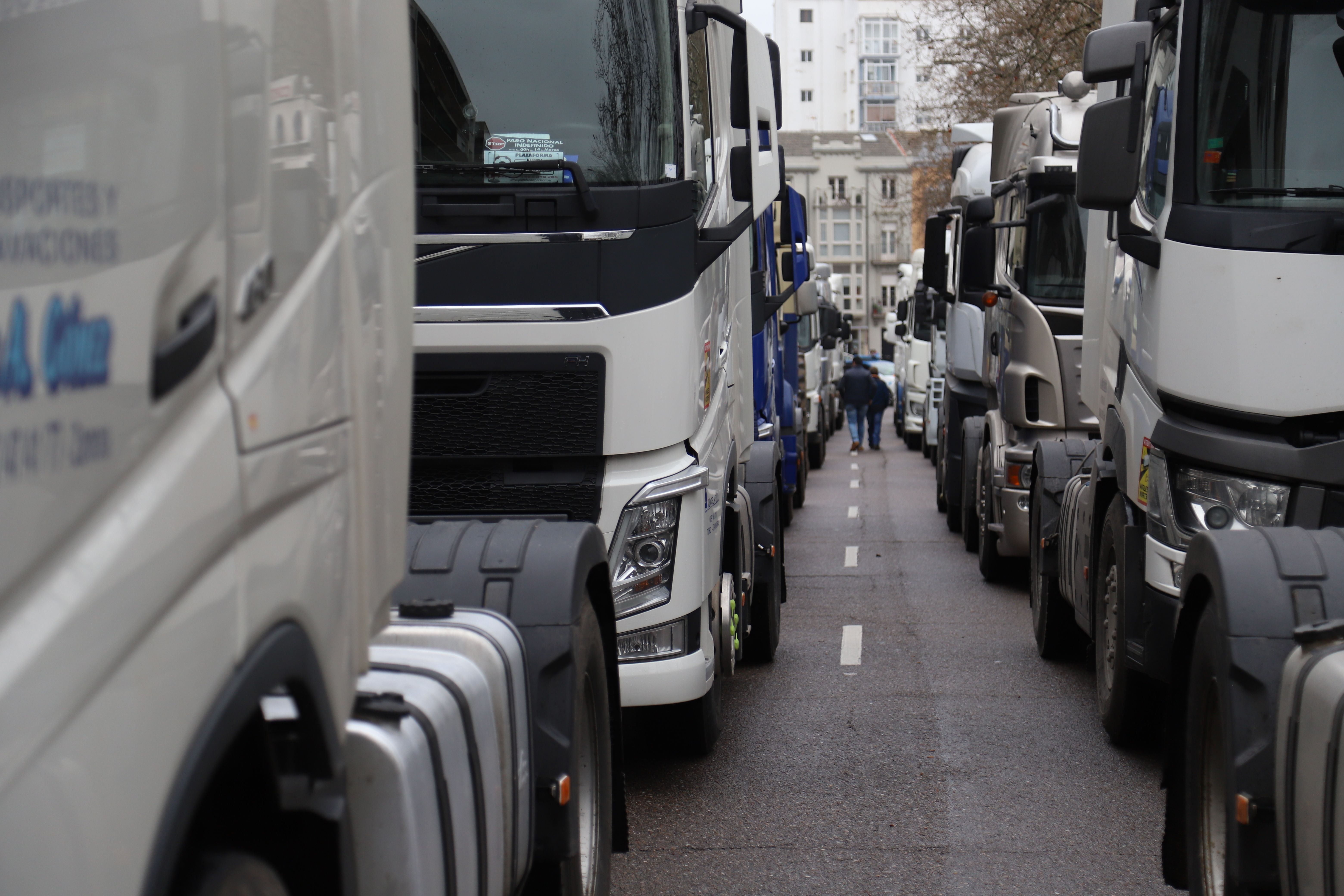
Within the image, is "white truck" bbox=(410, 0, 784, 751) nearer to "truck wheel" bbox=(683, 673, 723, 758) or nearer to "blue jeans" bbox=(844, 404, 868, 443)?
"truck wheel" bbox=(683, 673, 723, 758)

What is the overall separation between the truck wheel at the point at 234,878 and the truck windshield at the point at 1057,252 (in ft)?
30.2

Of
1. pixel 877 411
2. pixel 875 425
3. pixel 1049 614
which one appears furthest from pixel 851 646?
Answer: pixel 875 425

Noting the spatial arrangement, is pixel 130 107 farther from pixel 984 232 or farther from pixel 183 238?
pixel 984 232

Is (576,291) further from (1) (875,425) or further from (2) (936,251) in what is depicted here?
(1) (875,425)

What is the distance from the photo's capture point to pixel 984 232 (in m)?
11.2

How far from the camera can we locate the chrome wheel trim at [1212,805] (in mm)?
3869

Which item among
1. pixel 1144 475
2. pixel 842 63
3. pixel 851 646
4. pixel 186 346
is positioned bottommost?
pixel 851 646

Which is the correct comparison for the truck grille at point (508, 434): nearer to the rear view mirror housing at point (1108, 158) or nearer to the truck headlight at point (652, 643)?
the truck headlight at point (652, 643)

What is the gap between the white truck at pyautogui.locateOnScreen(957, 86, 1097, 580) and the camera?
10703 mm

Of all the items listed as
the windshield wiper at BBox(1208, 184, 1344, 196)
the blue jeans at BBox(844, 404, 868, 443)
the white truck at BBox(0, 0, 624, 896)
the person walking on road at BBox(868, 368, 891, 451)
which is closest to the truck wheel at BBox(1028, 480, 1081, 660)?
the windshield wiper at BBox(1208, 184, 1344, 196)

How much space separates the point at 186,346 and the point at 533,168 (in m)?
3.53

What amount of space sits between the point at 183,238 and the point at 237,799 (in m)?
0.82

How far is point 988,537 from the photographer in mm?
11961

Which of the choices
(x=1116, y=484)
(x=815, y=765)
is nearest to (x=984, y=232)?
(x=1116, y=484)
